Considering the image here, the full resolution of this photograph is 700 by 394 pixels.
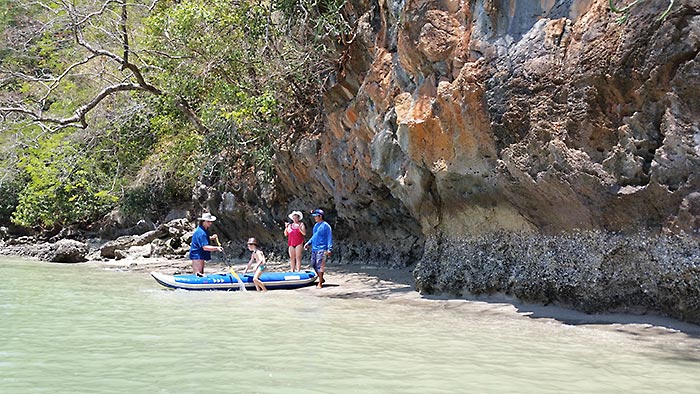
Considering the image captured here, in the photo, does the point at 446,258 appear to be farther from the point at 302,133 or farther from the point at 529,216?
the point at 302,133

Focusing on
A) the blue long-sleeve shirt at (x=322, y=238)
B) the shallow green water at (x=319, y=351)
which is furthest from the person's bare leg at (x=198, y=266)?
the shallow green water at (x=319, y=351)

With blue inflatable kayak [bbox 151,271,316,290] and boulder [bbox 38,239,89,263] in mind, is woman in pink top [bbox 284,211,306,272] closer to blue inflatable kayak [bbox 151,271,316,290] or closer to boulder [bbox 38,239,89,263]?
blue inflatable kayak [bbox 151,271,316,290]

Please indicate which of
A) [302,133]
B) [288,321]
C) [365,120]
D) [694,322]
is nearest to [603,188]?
[694,322]

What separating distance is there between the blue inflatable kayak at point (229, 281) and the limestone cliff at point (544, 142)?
2.24m

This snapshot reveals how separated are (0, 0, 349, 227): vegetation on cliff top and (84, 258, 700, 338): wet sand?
358cm

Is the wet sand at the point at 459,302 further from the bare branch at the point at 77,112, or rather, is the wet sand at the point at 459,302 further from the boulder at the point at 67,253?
the bare branch at the point at 77,112

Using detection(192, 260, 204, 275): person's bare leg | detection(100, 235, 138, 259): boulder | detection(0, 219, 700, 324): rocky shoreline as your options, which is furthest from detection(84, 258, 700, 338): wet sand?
detection(100, 235, 138, 259): boulder

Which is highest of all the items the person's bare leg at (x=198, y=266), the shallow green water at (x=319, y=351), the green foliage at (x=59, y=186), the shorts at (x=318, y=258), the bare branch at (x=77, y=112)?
the bare branch at (x=77, y=112)

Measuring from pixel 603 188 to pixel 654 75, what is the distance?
1.31 meters

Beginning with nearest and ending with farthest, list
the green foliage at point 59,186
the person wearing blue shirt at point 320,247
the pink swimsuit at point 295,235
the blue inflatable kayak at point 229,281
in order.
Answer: the blue inflatable kayak at point 229,281 → the person wearing blue shirt at point 320,247 → the pink swimsuit at point 295,235 → the green foliage at point 59,186

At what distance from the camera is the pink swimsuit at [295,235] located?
1243cm

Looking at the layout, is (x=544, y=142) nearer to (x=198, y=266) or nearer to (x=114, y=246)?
(x=198, y=266)

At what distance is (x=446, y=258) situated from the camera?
10047 mm

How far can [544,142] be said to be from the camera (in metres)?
8.09
